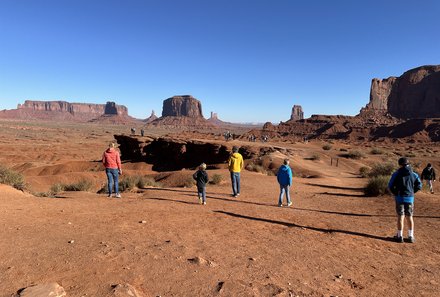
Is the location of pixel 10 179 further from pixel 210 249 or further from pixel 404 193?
pixel 404 193

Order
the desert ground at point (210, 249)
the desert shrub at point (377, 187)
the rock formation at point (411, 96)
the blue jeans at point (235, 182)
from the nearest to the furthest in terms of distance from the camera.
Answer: the desert ground at point (210, 249)
the blue jeans at point (235, 182)
the desert shrub at point (377, 187)
the rock formation at point (411, 96)

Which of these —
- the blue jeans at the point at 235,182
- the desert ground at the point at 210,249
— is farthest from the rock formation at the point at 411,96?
the desert ground at the point at 210,249

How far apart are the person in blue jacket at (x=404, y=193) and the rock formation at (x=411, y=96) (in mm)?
103250

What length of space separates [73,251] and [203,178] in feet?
17.8

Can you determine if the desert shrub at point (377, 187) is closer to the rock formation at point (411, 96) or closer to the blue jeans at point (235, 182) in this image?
the blue jeans at point (235, 182)

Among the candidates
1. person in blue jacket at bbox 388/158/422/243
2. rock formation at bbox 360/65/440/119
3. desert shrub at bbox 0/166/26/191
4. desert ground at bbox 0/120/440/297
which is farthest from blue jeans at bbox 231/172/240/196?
rock formation at bbox 360/65/440/119

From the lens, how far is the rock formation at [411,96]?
97.6 metres

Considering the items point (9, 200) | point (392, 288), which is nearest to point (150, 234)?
point (392, 288)

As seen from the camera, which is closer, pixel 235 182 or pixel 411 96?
pixel 235 182

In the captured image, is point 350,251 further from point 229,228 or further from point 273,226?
point 229,228

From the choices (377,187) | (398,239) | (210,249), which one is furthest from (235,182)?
(210,249)

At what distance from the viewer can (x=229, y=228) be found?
23.8ft

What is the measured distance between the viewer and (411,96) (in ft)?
341

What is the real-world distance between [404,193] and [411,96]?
113971 millimetres
